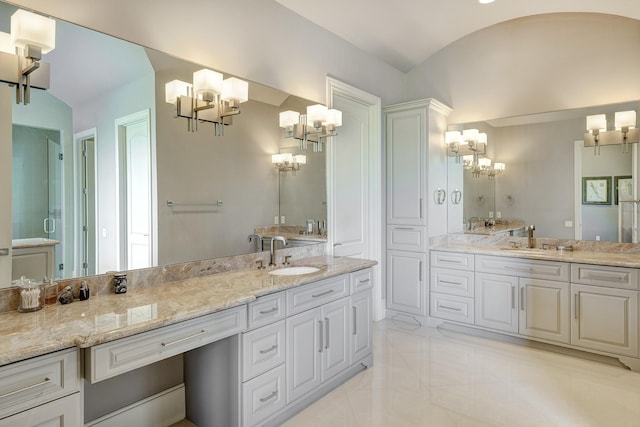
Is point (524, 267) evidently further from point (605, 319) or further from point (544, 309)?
point (605, 319)

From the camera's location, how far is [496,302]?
11.5 feet

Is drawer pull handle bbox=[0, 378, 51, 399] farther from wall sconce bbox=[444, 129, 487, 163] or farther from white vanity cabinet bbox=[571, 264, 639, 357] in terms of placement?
wall sconce bbox=[444, 129, 487, 163]

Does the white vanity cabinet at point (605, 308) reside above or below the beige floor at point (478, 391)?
above

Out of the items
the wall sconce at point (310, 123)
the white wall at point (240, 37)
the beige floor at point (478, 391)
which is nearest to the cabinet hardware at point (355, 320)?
the beige floor at point (478, 391)

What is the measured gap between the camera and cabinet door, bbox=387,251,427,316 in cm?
397

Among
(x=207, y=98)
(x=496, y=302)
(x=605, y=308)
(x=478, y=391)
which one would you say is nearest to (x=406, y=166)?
(x=496, y=302)

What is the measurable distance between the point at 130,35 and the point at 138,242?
1.13 m

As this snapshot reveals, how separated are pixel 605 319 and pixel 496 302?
0.82m

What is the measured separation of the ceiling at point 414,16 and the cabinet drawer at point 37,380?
9.06ft

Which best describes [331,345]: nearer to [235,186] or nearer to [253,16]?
[235,186]

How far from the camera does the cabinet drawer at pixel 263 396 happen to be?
1.95 m

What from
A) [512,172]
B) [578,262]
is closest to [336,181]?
[512,172]

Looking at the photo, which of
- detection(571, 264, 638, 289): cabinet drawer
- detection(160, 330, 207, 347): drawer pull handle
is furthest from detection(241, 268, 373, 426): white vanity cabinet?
detection(571, 264, 638, 289): cabinet drawer

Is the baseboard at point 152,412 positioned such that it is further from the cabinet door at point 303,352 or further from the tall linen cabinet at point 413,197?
the tall linen cabinet at point 413,197
